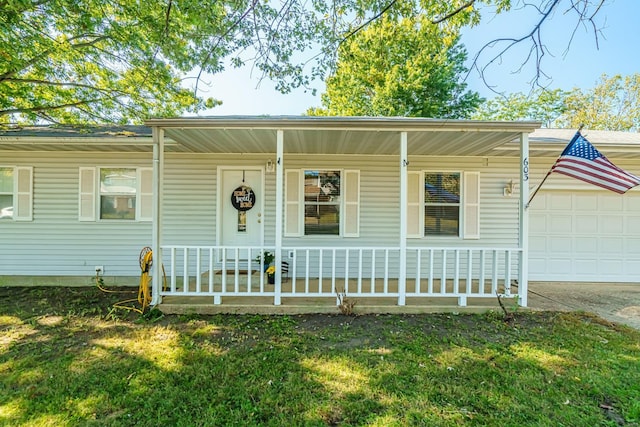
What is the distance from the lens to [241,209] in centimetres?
593

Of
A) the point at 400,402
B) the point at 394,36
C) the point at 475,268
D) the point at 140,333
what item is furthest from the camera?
the point at 475,268

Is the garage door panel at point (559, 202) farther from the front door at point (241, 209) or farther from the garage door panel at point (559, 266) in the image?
the front door at point (241, 209)

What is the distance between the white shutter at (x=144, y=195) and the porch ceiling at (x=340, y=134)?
823 millimetres

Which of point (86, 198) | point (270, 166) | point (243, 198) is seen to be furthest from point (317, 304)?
point (86, 198)

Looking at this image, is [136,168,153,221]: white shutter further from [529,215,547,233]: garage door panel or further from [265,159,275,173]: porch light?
[529,215,547,233]: garage door panel

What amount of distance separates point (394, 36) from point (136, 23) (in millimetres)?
4301

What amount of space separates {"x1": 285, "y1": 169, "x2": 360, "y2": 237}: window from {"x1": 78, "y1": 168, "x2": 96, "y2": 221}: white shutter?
3.86 m

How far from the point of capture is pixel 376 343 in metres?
3.33

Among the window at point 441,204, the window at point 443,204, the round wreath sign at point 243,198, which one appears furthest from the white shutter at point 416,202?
the round wreath sign at point 243,198

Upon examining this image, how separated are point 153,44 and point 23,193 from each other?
3.91m

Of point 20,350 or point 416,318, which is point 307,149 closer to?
point 416,318

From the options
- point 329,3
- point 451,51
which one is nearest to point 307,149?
point 329,3

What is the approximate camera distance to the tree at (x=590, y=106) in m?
16.2

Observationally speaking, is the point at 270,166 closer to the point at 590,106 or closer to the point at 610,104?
the point at 590,106
